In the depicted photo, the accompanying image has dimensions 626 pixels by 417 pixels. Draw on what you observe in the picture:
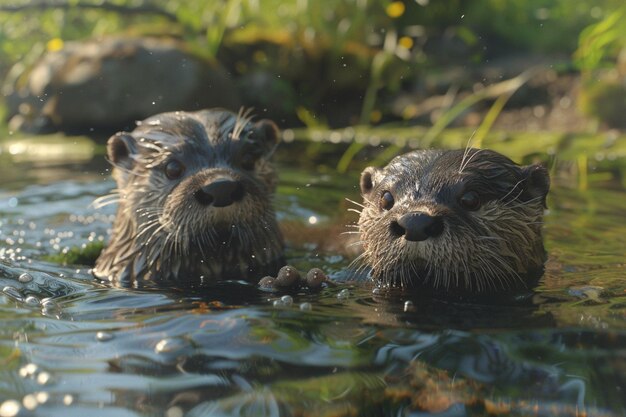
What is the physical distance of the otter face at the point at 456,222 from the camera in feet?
10.0

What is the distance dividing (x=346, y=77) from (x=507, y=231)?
23.1 feet

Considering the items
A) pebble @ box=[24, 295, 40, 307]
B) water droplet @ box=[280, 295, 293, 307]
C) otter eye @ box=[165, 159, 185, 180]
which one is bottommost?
pebble @ box=[24, 295, 40, 307]

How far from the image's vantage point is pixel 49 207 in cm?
566

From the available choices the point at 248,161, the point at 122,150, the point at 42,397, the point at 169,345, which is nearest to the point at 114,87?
the point at 122,150

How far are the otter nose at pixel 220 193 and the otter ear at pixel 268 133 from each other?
0.71m

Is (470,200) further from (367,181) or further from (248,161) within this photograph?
(248,161)

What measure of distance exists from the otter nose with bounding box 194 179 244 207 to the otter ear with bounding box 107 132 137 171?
69 cm

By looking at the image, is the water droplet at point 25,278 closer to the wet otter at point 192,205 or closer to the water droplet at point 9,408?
the wet otter at point 192,205

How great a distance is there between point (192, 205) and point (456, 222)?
1125 millimetres

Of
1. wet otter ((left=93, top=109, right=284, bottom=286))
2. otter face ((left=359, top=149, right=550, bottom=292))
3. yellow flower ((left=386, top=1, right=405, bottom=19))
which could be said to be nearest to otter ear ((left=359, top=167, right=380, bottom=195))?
otter face ((left=359, top=149, right=550, bottom=292))

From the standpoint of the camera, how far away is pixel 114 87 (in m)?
9.06

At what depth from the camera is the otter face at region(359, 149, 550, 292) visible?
3059 mm

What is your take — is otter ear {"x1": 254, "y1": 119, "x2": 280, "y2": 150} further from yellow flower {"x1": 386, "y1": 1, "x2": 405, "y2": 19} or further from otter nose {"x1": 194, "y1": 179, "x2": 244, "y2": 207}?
yellow flower {"x1": 386, "y1": 1, "x2": 405, "y2": 19}

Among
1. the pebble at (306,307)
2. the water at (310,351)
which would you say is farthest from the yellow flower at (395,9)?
the pebble at (306,307)
